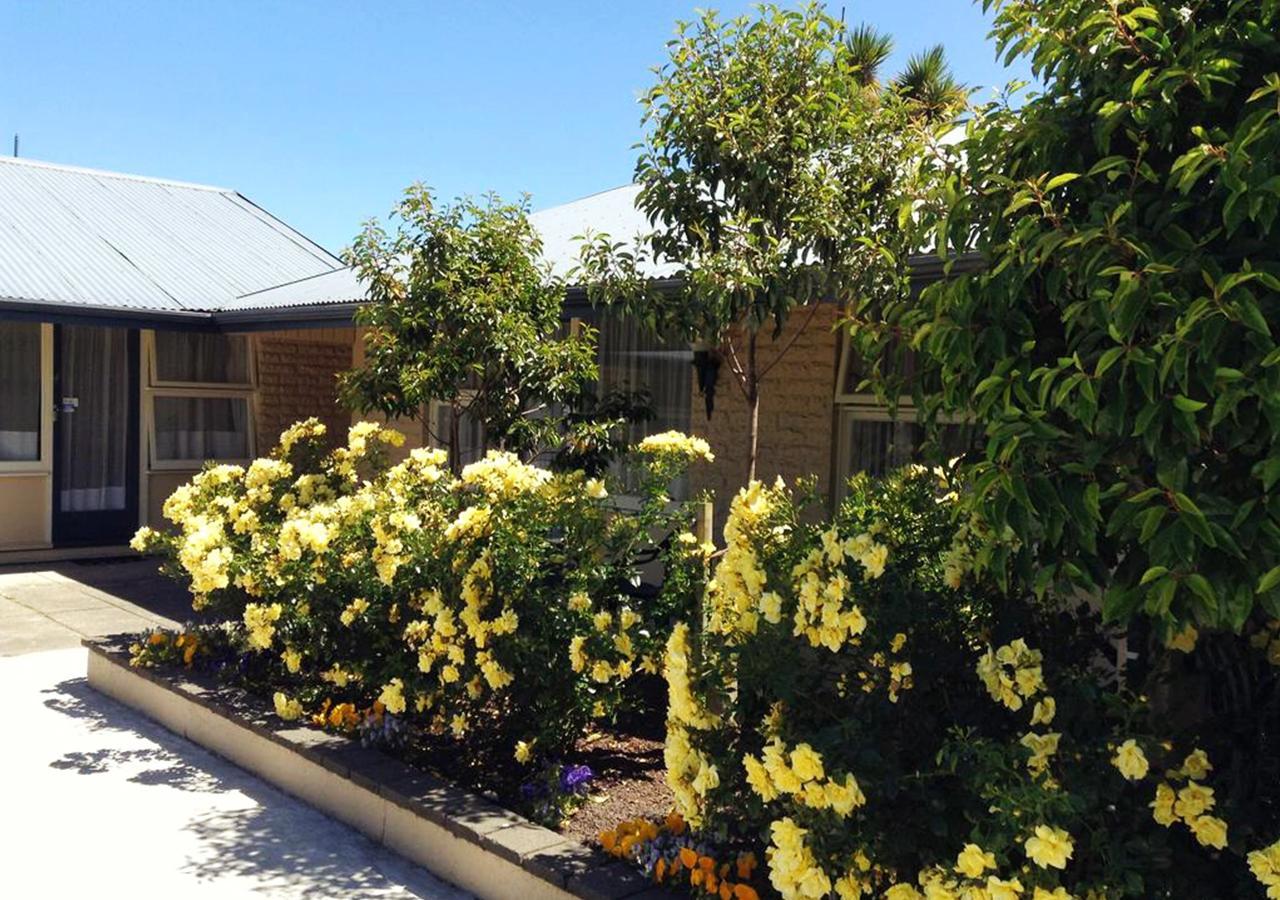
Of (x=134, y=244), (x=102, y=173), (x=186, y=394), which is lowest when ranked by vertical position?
(x=186, y=394)

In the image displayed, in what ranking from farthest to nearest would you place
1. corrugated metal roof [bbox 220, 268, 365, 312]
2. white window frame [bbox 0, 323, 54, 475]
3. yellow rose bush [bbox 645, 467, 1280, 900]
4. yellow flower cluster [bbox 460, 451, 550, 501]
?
white window frame [bbox 0, 323, 54, 475], corrugated metal roof [bbox 220, 268, 365, 312], yellow flower cluster [bbox 460, 451, 550, 501], yellow rose bush [bbox 645, 467, 1280, 900]

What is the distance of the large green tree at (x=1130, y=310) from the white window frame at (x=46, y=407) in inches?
440

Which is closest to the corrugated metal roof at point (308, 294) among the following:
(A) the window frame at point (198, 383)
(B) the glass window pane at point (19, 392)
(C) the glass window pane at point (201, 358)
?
(A) the window frame at point (198, 383)

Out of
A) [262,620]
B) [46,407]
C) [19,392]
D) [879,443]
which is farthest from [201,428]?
[879,443]

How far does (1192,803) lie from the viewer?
111 inches

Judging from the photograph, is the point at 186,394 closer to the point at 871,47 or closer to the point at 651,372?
the point at 651,372

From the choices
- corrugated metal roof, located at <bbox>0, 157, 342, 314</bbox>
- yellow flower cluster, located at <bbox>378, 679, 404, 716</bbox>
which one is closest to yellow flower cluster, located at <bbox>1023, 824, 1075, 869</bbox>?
yellow flower cluster, located at <bbox>378, 679, 404, 716</bbox>

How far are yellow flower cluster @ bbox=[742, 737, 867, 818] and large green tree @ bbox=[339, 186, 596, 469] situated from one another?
3.56 m

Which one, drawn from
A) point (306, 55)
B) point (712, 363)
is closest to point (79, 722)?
point (712, 363)

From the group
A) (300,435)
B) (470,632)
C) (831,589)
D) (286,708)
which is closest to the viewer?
(831,589)

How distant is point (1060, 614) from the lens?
11.4 feet

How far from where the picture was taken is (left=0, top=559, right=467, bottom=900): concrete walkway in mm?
4238

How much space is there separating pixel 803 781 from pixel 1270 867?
42.3 inches

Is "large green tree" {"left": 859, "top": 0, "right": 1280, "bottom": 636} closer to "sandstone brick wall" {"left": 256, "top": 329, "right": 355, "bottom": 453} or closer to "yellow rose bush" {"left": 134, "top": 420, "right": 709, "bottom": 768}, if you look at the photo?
"yellow rose bush" {"left": 134, "top": 420, "right": 709, "bottom": 768}
